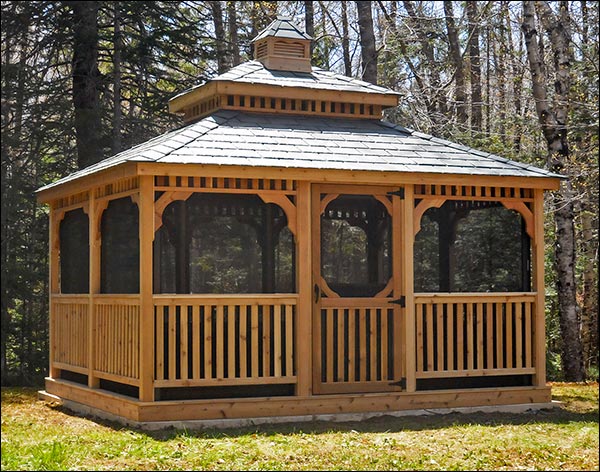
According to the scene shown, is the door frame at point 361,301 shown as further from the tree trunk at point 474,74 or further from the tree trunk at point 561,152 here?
the tree trunk at point 474,74

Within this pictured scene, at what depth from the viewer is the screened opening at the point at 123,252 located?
14.5 m

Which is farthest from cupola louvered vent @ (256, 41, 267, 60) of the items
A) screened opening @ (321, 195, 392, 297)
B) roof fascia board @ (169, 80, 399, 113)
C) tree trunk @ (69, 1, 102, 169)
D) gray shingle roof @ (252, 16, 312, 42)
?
tree trunk @ (69, 1, 102, 169)

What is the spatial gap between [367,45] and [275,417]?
11.3 m

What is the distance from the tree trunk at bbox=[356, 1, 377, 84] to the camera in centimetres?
2009

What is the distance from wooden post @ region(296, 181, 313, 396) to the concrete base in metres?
0.39

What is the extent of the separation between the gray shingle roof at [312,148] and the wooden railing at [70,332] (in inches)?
67.5

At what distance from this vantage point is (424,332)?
38.7 feet

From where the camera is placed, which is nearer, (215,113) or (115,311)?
(115,311)

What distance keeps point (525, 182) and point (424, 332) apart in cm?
210

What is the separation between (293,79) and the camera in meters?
13.0

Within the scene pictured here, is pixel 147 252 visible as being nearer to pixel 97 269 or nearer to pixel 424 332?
pixel 97 269

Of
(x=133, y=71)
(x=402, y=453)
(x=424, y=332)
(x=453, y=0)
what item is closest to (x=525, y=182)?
(x=424, y=332)

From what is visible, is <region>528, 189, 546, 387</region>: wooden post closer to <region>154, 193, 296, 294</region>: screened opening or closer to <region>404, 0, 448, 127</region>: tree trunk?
<region>154, 193, 296, 294</region>: screened opening

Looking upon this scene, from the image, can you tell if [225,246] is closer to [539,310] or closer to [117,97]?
[117,97]
